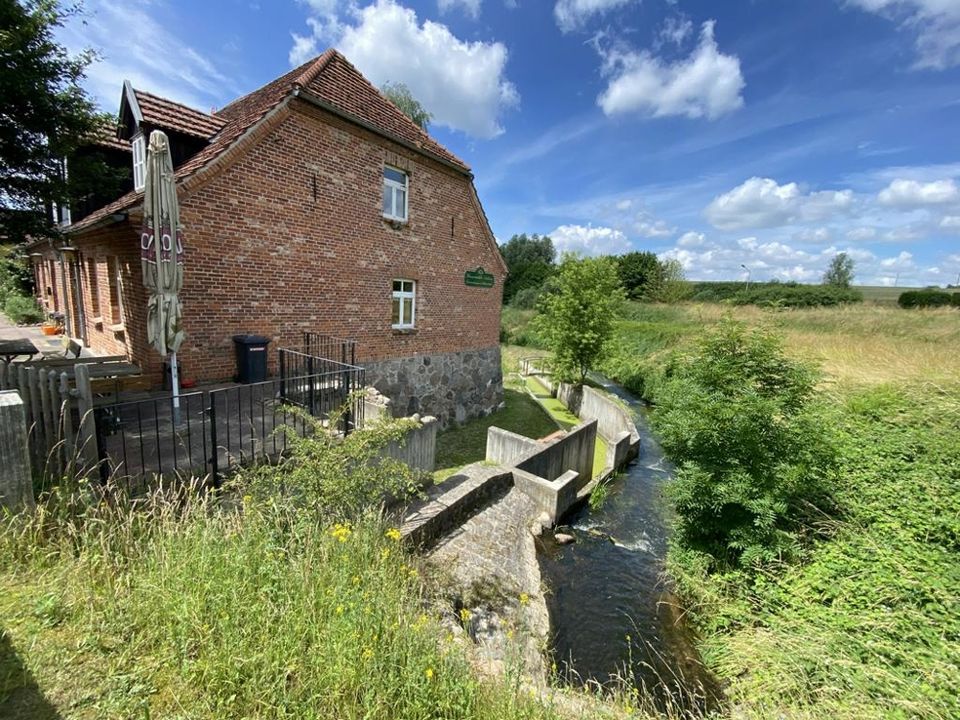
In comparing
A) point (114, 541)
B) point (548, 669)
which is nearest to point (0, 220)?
point (114, 541)

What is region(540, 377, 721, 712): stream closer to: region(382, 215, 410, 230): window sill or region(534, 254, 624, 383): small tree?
region(534, 254, 624, 383): small tree

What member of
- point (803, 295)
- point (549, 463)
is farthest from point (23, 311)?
point (803, 295)

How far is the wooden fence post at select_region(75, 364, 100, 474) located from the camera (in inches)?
141

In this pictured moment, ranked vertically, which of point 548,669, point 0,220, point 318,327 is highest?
point 0,220

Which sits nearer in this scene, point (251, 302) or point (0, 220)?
point (0, 220)

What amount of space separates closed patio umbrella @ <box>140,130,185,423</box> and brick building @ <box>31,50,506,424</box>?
1947mm

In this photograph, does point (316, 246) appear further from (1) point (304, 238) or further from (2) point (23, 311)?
(2) point (23, 311)

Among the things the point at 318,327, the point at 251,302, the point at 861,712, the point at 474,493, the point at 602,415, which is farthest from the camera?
the point at 602,415

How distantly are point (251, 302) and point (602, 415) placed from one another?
1104 centimetres

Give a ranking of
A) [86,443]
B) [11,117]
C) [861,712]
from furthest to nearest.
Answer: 1. [11,117]
2. [86,443]
3. [861,712]

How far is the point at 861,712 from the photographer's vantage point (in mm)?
3166

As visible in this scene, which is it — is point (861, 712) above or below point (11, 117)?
below

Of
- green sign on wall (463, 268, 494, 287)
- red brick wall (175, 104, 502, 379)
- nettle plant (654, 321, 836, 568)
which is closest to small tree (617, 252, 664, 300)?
green sign on wall (463, 268, 494, 287)

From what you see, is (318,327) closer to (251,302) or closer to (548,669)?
(251,302)
